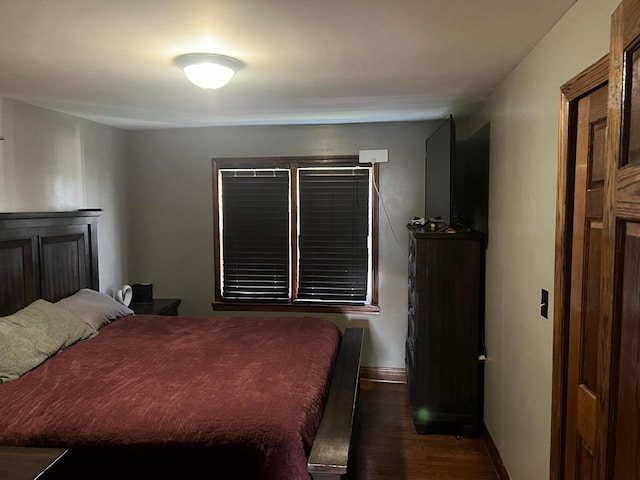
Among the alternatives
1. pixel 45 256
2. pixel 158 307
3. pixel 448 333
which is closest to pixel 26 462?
pixel 45 256

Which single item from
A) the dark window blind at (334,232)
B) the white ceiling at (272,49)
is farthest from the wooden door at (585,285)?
the dark window blind at (334,232)

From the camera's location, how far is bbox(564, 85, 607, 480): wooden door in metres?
1.58

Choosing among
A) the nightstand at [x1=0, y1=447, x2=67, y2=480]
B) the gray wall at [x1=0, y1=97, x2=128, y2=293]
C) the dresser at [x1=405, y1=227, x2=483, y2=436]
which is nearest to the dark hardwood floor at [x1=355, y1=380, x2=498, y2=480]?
the dresser at [x1=405, y1=227, x2=483, y2=436]

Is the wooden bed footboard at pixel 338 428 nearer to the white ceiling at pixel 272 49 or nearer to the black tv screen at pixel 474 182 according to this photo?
the black tv screen at pixel 474 182

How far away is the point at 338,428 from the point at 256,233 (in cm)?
264

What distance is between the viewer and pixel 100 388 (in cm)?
220

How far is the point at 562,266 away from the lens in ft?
5.91

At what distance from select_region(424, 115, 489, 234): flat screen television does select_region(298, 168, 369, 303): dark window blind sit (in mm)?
650

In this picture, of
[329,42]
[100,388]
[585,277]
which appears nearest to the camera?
[585,277]

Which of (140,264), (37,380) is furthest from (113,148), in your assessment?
(37,380)

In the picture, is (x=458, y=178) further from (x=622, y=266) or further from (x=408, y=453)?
(x=622, y=266)

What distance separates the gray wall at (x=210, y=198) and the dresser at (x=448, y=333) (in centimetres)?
97

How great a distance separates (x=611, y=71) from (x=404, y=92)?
2081 mm

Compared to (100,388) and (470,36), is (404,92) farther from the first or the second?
(100,388)
